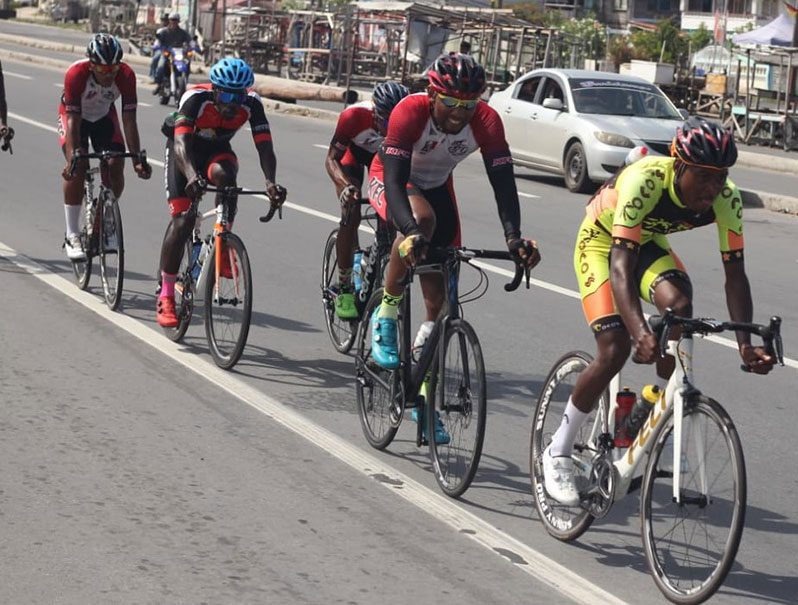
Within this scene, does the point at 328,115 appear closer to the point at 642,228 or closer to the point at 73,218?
the point at 73,218

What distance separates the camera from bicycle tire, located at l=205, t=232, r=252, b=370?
817 cm

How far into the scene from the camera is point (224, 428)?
23.1 ft

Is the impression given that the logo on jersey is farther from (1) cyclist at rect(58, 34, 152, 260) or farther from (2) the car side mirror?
(2) the car side mirror

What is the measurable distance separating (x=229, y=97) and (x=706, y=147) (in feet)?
14.1

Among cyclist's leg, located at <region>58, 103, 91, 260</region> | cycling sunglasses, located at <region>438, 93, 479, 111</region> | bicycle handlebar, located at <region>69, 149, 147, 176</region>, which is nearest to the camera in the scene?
cycling sunglasses, located at <region>438, 93, 479, 111</region>

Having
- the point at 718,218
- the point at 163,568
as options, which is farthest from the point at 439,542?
the point at 718,218

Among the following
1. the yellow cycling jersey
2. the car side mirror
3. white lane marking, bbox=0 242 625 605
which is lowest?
white lane marking, bbox=0 242 625 605

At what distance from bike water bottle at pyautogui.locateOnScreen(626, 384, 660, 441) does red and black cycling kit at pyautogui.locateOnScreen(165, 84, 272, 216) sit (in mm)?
4019

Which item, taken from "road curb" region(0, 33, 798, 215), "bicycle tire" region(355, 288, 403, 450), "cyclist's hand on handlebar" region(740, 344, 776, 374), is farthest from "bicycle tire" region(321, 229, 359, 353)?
"road curb" region(0, 33, 798, 215)

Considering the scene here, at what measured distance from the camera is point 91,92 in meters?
10.5

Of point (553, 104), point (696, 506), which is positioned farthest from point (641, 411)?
point (553, 104)

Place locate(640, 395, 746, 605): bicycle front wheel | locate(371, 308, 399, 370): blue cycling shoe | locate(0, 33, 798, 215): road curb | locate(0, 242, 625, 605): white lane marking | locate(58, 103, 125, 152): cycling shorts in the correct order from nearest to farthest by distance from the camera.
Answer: locate(640, 395, 746, 605): bicycle front wheel < locate(0, 242, 625, 605): white lane marking < locate(371, 308, 399, 370): blue cycling shoe < locate(58, 103, 125, 152): cycling shorts < locate(0, 33, 798, 215): road curb

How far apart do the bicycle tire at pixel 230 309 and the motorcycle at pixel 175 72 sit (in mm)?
22745

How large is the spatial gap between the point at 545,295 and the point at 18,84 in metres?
23.7
